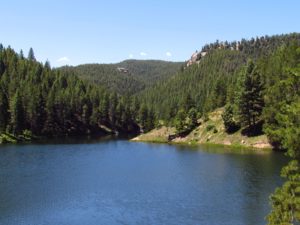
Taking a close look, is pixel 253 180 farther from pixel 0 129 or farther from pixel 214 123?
pixel 0 129

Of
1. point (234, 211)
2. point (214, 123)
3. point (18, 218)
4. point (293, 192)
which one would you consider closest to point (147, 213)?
point (234, 211)

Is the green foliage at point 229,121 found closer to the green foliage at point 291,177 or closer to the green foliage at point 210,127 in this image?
the green foliage at point 210,127

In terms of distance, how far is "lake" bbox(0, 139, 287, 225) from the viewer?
60.9 m

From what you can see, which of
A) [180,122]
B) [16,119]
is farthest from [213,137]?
[16,119]

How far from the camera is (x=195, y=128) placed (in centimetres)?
17362

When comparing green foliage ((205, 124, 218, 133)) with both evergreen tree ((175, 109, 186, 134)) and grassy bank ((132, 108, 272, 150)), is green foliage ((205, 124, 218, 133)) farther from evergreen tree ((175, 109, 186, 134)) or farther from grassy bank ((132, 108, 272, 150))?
evergreen tree ((175, 109, 186, 134))

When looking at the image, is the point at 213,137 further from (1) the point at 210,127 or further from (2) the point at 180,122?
(2) the point at 180,122

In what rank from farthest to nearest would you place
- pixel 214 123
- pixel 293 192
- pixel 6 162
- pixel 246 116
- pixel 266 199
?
pixel 214 123 → pixel 246 116 → pixel 6 162 → pixel 266 199 → pixel 293 192

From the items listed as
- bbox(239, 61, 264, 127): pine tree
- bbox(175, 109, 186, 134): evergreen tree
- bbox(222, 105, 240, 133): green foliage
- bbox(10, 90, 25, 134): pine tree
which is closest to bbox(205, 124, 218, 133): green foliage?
bbox(222, 105, 240, 133): green foliage

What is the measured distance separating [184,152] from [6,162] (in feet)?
172

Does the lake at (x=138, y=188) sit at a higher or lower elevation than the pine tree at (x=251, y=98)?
lower

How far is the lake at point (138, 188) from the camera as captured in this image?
60.9 meters

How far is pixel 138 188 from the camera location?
81.2 meters

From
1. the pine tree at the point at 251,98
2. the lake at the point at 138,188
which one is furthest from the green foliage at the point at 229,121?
the lake at the point at 138,188
